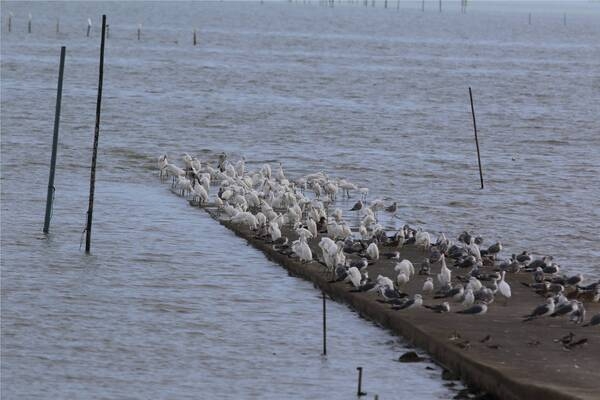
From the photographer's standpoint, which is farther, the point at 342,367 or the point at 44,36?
the point at 44,36

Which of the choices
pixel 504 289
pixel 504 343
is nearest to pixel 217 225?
pixel 504 289

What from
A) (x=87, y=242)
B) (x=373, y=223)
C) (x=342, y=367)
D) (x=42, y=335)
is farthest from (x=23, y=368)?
(x=373, y=223)

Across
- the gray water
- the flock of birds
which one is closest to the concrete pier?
the flock of birds

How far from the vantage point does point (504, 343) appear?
1648 centimetres

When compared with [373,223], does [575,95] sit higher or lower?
higher

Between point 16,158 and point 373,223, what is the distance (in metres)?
14.2

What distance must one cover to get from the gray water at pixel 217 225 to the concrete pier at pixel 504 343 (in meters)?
0.33

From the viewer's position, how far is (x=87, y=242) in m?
23.8

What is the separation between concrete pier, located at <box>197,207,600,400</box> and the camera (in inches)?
577

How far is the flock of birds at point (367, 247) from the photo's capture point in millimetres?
18812

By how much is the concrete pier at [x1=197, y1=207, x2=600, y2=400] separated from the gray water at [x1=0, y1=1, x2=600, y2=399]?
332mm

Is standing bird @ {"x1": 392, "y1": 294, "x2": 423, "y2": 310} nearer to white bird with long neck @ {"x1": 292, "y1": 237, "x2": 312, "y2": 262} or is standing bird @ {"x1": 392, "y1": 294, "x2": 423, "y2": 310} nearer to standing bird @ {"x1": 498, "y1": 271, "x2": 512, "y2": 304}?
standing bird @ {"x1": 498, "y1": 271, "x2": 512, "y2": 304}

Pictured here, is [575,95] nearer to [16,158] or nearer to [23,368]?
[16,158]

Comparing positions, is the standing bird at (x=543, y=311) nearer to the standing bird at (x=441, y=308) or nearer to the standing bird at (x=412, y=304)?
the standing bird at (x=441, y=308)
